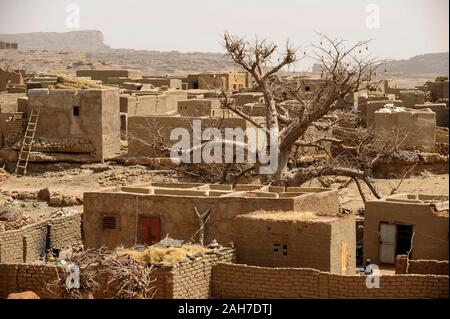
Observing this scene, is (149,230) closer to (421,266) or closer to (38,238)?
(38,238)

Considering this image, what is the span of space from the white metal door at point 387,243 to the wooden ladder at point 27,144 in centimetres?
1592

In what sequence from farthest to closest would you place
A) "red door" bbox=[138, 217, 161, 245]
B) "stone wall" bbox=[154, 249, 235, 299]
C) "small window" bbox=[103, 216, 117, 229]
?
"small window" bbox=[103, 216, 117, 229] → "red door" bbox=[138, 217, 161, 245] → "stone wall" bbox=[154, 249, 235, 299]

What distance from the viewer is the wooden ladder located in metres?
30.5

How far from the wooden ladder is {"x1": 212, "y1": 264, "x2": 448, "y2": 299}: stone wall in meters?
17.4

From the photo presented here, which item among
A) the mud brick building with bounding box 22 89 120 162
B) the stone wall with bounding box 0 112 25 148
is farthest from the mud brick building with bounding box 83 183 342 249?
the stone wall with bounding box 0 112 25 148

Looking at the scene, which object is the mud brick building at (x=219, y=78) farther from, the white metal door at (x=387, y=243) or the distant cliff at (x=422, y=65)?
the distant cliff at (x=422, y=65)

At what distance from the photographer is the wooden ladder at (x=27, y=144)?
3052 cm

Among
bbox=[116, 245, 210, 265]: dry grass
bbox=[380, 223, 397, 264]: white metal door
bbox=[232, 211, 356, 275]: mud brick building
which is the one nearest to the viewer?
bbox=[116, 245, 210, 265]: dry grass

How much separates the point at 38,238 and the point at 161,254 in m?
5.10

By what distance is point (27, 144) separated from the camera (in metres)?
30.7

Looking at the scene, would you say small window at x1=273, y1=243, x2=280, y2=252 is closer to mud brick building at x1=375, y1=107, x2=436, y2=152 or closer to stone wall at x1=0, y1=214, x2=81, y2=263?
stone wall at x1=0, y1=214, x2=81, y2=263

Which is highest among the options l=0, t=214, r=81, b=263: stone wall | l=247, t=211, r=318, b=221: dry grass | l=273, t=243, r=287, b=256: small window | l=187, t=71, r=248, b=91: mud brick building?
l=187, t=71, r=248, b=91: mud brick building

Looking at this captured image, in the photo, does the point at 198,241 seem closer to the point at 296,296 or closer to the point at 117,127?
the point at 296,296
